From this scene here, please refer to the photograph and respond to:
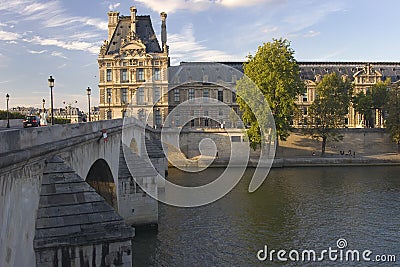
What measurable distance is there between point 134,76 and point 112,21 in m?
14.2

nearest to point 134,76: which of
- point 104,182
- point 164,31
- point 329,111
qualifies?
point 164,31

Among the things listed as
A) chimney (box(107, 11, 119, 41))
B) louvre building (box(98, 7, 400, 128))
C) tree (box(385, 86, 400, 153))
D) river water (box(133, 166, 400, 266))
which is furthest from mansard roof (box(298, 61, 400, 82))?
river water (box(133, 166, 400, 266))

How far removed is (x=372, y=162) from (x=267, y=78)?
18.6 meters

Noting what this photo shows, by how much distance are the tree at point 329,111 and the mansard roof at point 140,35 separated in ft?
102

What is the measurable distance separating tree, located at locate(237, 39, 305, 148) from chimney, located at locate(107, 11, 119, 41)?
3622 centimetres

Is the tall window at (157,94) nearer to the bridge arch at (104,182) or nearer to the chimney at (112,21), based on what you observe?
the chimney at (112,21)

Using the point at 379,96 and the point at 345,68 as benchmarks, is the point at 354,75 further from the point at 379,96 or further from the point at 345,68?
the point at 379,96

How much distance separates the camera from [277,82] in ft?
170

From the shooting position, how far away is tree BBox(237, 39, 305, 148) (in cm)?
5181

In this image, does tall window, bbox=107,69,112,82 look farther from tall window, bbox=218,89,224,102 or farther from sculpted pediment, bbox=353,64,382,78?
sculpted pediment, bbox=353,64,382,78

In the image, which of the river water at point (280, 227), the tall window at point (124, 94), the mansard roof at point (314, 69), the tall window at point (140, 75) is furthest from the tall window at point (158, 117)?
the river water at point (280, 227)

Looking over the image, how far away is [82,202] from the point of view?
10875mm

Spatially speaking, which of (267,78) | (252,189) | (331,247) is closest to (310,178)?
(252,189)

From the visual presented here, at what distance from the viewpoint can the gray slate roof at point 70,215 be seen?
→ 32.6ft
